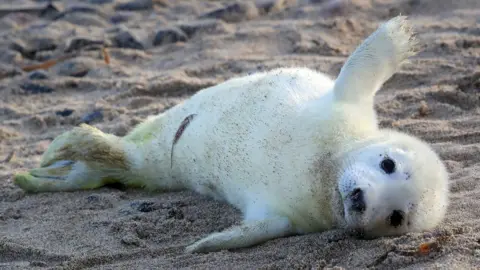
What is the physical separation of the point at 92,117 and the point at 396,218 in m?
3.10

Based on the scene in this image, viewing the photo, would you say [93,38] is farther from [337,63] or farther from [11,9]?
[337,63]

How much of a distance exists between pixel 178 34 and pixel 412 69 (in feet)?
7.94

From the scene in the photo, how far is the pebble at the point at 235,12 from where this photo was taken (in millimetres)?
7586

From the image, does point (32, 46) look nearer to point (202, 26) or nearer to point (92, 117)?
point (202, 26)

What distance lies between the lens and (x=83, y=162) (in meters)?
4.64

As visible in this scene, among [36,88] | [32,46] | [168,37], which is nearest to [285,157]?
[36,88]

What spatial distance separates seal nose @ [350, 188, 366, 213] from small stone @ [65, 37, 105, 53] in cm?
456

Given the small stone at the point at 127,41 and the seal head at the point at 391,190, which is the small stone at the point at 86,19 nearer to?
the small stone at the point at 127,41

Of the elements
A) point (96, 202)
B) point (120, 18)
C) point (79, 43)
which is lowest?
point (96, 202)

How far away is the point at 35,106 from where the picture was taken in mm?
6191

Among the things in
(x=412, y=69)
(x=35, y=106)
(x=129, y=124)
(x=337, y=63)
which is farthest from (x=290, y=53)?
(x=35, y=106)

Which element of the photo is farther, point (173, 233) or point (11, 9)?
point (11, 9)

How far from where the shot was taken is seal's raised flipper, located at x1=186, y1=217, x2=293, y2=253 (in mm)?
3432

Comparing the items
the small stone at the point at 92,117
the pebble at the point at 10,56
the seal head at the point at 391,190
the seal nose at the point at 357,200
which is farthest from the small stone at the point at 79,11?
the seal nose at the point at 357,200
